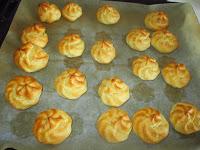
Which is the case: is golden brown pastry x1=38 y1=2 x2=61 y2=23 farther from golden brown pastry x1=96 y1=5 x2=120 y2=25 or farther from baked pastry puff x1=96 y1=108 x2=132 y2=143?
baked pastry puff x1=96 y1=108 x2=132 y2=143

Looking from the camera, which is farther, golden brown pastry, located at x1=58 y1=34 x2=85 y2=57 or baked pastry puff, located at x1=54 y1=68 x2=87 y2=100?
golden brown pastry, located at x1=58 y1=34 x2=85 y2=57

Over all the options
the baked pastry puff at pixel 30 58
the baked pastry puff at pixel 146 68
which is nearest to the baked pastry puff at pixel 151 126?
the baked pastry puff at pixel 146 68

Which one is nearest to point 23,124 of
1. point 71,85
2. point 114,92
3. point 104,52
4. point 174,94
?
point 71,85

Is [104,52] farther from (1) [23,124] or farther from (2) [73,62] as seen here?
(1) [23,124]

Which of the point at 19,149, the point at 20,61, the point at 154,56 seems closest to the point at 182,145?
the point at 154,56

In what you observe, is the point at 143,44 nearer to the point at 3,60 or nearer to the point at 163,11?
the point at 163,11

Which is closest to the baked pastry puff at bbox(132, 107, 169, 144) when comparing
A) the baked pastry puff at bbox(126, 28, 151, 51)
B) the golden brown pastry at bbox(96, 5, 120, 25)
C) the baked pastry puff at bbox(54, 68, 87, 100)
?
the baked pastry puff at bbox(54, 68, 87, 100)
